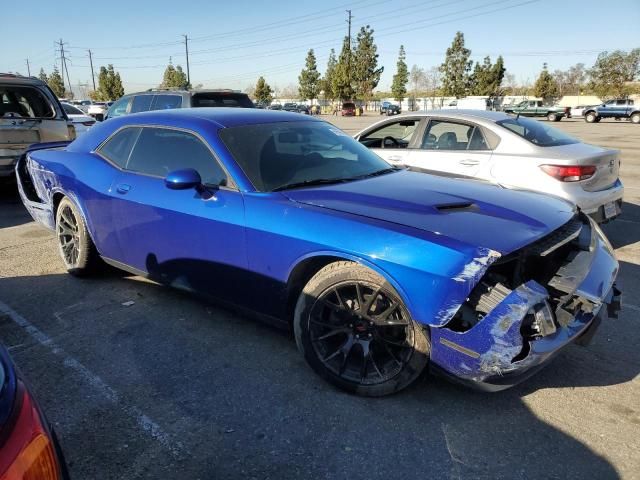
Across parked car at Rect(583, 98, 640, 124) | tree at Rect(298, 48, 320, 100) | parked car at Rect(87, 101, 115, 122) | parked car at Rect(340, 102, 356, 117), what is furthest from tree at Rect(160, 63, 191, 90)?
parked car at Rect(583, 98, 640, 124)

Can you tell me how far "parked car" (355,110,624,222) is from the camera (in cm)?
515

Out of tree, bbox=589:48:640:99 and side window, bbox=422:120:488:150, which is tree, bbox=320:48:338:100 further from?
side window, bbox=422:120:488:150

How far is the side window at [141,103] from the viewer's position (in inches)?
404

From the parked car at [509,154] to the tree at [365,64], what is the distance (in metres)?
61.8

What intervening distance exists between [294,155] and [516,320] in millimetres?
1937

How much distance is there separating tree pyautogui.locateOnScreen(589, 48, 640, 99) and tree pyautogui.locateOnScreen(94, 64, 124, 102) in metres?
63.5

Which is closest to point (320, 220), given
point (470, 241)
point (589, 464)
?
point (470, 241)

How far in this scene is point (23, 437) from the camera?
3.80 ft

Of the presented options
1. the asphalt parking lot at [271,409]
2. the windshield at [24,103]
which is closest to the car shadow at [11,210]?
the windshield at [24,103]

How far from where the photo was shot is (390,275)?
2506 mm

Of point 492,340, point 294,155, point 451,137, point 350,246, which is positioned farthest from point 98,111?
point 492,340

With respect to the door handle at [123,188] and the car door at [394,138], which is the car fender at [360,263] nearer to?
the door handle at [123,188]

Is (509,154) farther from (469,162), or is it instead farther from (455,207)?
(455,207)

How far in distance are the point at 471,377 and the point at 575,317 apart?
699 millimetres
